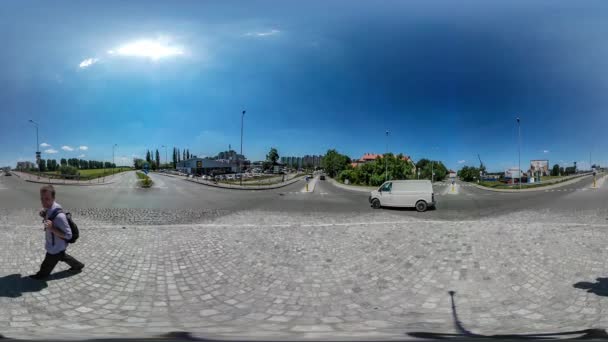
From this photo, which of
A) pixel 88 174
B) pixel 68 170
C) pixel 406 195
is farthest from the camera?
pixel 88 174

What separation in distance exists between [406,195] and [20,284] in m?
12.4

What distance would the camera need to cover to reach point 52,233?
12.6 feet

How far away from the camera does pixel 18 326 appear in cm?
289

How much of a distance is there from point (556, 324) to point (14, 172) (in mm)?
22032

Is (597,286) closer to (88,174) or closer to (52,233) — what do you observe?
(52,233)

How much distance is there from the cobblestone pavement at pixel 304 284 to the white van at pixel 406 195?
17.4 ft

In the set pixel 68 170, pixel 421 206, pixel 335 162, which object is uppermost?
pixel 335 162

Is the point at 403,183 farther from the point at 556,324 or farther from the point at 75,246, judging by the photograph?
the point at 75,246

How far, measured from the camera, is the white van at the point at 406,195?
1178 cm

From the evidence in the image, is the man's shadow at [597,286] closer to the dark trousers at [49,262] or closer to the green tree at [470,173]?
the dark trousers at [49,262]

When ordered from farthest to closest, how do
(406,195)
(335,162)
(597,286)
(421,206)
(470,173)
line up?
Answer: 1. (335,162)
2. (470,173)
3. (406,195)
4. (421,206)
5. (597,286)

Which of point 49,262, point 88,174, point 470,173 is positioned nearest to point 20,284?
point 49,262

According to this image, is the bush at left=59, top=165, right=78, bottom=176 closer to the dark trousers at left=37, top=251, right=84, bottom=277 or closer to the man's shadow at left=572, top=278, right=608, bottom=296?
the dark trousers at left=37, top=251, right=84, bottom=277

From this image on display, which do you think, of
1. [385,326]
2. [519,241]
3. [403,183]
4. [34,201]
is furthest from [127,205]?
[519,241]
